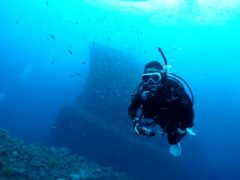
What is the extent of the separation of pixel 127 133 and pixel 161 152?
2407mm

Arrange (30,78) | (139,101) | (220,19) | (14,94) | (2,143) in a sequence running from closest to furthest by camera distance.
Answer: (139,101)
(2,143)
(220,19)
(14,94)
(30,78)

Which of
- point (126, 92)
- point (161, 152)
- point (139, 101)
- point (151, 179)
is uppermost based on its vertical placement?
point (126, 92)

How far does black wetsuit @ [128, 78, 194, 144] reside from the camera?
474 cm

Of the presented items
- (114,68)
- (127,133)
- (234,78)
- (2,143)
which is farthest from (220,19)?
(234,78)

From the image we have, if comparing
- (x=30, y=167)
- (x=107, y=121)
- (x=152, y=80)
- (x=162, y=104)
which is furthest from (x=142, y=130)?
(x=107, y=121)

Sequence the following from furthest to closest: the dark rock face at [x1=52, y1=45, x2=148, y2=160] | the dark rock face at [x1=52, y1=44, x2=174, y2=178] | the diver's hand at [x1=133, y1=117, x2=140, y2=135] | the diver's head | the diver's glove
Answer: the dark rock face at [x1=52, y1=45, x2=148, y2=160] < the dark rock face at [x1=52, y1=44, x2=174, y2=178] < the diver's hand at [x1=133, y1=117, x2=140, y2=135] < the diver's glove < the diver's head

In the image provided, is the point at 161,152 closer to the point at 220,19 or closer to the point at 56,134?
the point at 56,134

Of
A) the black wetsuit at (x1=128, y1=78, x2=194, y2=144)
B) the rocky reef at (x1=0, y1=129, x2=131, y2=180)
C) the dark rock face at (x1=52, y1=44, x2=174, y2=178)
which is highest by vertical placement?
the dark rock face at (x1=52, y1=44, x2=174, y2=178)

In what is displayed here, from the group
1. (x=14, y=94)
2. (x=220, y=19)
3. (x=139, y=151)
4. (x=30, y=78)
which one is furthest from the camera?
(x=30, y=78)

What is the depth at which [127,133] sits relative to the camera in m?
18.4

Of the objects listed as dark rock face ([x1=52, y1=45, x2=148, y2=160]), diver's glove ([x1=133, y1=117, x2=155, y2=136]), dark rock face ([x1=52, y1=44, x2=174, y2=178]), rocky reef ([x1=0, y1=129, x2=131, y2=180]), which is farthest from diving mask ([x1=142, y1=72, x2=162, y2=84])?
dark rock face ([x1=52, y1=45, x2=148, y2=160])

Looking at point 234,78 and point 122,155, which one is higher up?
point 234,78

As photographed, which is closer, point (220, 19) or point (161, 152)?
point (161, 152)

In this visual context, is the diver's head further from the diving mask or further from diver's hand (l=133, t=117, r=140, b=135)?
diver's hand (l=133, t=117, r=140, b=135)
